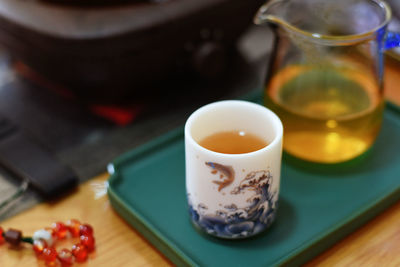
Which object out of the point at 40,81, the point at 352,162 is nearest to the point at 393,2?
the point at 352,162

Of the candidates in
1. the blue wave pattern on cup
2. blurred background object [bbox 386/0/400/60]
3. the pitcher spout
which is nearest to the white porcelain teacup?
the blue wave pattern on cup

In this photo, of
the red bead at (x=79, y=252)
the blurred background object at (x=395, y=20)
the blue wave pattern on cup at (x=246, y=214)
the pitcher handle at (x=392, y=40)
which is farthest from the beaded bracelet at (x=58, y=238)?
the blurred background object at (x=395, y=20)

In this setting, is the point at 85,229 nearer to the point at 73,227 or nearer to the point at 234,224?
the point at 73,227

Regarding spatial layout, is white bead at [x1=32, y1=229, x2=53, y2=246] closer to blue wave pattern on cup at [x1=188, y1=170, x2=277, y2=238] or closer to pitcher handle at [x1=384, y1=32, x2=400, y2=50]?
blue wave pattern on cup at [x1=188, y1=170, x2=277, y2=238]

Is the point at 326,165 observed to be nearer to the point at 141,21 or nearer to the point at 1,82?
the point at 141,21

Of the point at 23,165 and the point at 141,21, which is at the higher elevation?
the point at 141,21

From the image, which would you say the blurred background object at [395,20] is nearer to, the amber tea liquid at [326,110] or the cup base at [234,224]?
the amber tea liquid at [326,110]
